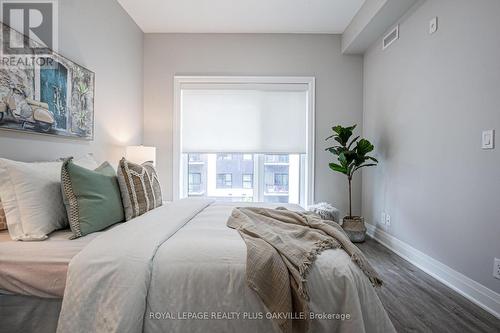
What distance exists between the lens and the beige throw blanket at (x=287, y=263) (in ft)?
3.73

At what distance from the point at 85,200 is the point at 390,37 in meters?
3.57

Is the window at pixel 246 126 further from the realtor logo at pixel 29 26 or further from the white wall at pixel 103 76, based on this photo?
the realtor logo at pixel 29 26

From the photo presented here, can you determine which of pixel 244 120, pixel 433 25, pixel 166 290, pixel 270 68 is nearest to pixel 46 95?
pixel 166 290

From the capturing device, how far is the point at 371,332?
1188 millimetres

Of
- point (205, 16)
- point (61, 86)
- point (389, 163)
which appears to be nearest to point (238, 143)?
point (205, 16)

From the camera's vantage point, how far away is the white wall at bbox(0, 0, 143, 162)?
2.05m

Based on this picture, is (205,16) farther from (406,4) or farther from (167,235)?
(167,235)

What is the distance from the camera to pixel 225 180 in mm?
4121

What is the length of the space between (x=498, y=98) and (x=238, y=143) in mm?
2903

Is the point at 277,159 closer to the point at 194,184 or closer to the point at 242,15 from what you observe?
the point at 194,184

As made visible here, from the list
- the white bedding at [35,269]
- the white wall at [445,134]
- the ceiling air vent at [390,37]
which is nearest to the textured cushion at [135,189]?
the white bedding at [35,269]

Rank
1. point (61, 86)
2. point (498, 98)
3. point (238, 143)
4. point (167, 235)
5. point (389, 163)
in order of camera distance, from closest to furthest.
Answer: point (167, 235) → point (498, 98) → point (61, 86) → point (389, 163) → point (238, 143)

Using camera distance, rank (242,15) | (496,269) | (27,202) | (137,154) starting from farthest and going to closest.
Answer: (242,15)
(137,154)
(496,269)
(27,202)

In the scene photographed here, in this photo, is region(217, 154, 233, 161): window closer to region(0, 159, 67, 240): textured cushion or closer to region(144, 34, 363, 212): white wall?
region(144, 34, 363, 212): white wall
